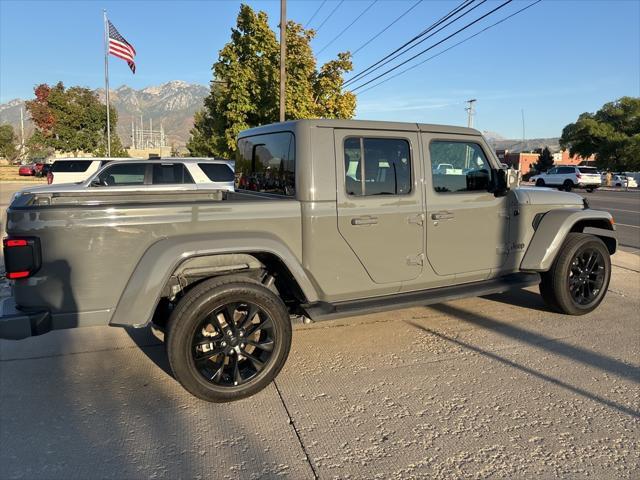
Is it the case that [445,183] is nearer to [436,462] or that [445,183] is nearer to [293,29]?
[436,462]

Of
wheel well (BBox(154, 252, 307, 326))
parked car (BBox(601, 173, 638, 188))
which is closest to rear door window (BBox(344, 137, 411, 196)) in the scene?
wheel well (BBox(154, 252, 307, 326))

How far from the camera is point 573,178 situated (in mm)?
34375

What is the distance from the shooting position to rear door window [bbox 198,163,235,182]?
10102 millimetres

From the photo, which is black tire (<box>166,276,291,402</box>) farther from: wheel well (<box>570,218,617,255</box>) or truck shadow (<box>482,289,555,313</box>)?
wheel well (<box>570,218,617,255</box>)

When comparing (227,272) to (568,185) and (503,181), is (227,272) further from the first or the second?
(568,185)

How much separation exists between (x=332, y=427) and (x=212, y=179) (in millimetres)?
7859

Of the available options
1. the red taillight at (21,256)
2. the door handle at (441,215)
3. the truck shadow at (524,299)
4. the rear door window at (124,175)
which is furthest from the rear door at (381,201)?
the rear door window at (124,175)

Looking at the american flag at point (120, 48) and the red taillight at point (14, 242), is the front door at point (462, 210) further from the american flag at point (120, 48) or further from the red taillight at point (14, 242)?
the american flag at point (120, 48)

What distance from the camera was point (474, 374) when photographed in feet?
12.2

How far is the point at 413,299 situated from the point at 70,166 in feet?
46.9

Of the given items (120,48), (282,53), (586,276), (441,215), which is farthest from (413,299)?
(120,48)

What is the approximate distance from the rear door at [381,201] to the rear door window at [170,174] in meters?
6.81

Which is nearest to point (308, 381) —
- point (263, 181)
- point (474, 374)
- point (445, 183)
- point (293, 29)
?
point (474, 374)

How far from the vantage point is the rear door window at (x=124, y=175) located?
9648 mm
